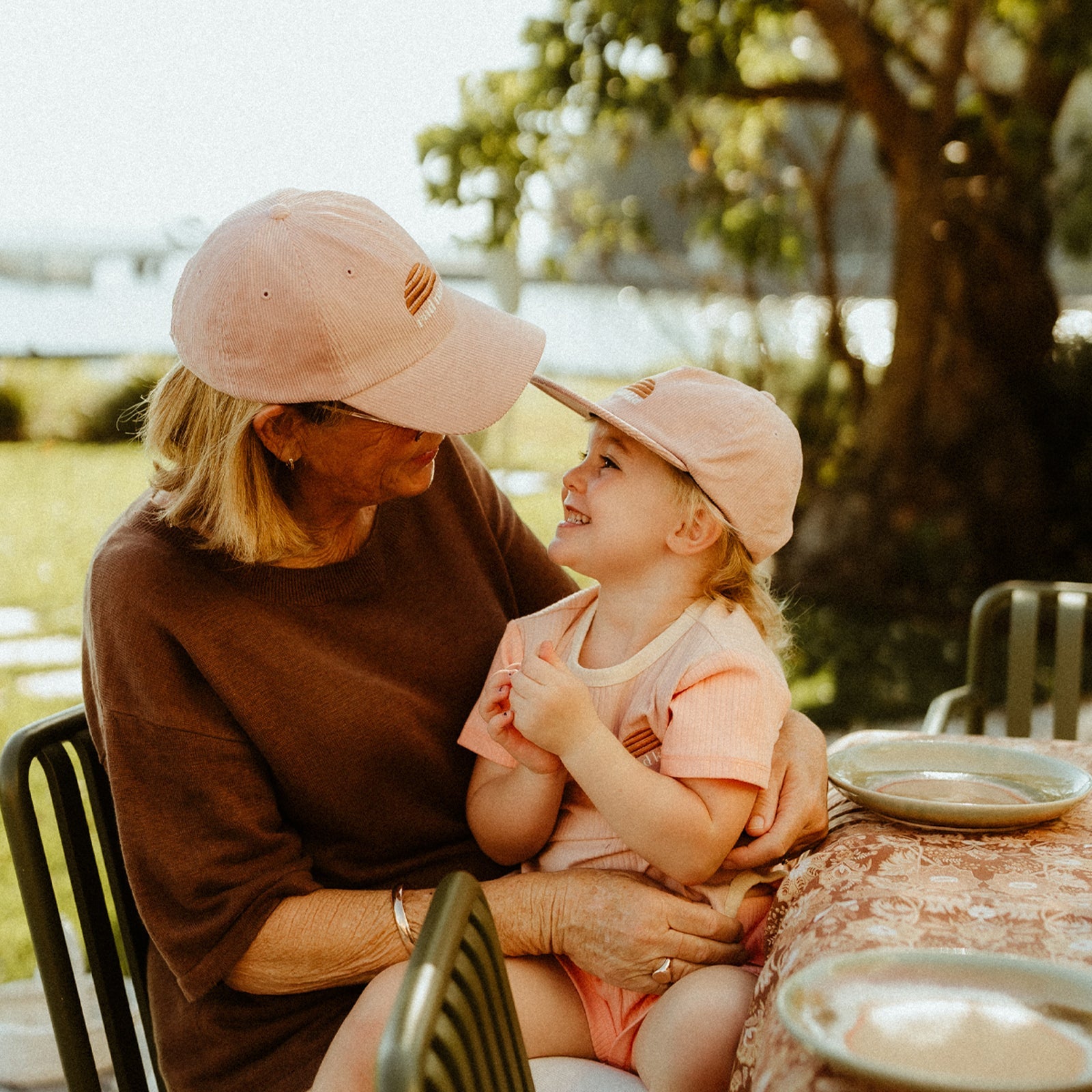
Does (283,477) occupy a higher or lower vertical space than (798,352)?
higher

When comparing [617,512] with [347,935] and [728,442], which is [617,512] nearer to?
[728,442]

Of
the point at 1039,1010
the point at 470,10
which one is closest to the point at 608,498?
the point at 1039,1010

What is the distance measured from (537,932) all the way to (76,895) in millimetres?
714

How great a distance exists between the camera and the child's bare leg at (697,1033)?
1.48 metres

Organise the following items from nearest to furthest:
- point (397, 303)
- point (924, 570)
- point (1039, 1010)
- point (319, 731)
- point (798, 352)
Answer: point (1039, 1010)
point (397, 303)
point (319, 731)
point (924, 570)
point (798, 352)

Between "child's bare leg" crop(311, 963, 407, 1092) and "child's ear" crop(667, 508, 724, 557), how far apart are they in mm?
759

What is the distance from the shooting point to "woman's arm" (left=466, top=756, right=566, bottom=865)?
5.89ft

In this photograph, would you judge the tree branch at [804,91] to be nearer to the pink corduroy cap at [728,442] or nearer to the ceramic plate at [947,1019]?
the pink corduroy cap at [728,442]

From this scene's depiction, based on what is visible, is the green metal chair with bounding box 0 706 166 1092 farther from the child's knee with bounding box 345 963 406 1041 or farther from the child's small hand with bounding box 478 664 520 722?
the child's small hand with bounding box 478 664 520 722

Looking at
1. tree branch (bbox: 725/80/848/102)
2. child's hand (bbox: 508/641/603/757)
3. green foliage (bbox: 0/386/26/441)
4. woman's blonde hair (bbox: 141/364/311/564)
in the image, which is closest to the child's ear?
child's hand (bbox: 508/641/603/757)

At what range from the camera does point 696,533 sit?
1857mm

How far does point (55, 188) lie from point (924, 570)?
28.5 feet

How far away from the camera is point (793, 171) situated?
817 centimetres

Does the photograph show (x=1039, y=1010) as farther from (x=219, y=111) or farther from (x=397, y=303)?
(x=219, y=111)
